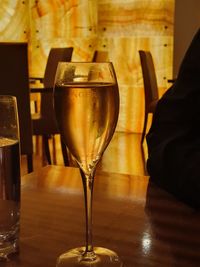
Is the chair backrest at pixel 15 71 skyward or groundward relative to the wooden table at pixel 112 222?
skyward

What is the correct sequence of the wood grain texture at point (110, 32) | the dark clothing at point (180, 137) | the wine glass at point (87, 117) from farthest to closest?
the wood grain texture at point (110, 32)
the dark clothing at point (180, 137)
the wine glass at point (87, 117)

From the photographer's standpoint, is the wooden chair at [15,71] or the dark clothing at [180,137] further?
the wooden chair at [15,71]

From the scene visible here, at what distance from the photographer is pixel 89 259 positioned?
17.9 inches

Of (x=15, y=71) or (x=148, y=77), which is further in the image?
(x=148, y=77)

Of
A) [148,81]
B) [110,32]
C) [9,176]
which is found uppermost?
[110,32]

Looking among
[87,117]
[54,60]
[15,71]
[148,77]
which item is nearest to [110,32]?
[148,77]

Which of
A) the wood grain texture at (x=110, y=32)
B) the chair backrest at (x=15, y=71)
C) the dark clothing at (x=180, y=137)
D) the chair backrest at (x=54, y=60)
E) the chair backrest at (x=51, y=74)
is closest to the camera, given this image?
the dark clothing at (x=180, y=137)

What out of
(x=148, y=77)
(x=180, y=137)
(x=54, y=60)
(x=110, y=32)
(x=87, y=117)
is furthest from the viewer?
(x=110, y=32)

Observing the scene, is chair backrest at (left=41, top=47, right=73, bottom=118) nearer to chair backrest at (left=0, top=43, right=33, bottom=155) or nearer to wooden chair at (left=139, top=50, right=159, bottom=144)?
chair backrest at (left=0, top=43, right=33, bottom=155)

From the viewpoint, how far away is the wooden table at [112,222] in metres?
0.48

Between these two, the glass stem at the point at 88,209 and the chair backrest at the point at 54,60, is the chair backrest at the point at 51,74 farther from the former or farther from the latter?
the glass stem at the point at 88,209

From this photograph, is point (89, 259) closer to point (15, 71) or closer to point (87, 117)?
point (87, 117)

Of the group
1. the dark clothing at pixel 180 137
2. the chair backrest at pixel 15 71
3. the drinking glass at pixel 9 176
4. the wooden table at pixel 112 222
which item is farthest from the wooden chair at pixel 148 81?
the drinking glass at pixel 9 176

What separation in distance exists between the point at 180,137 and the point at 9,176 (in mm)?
409
